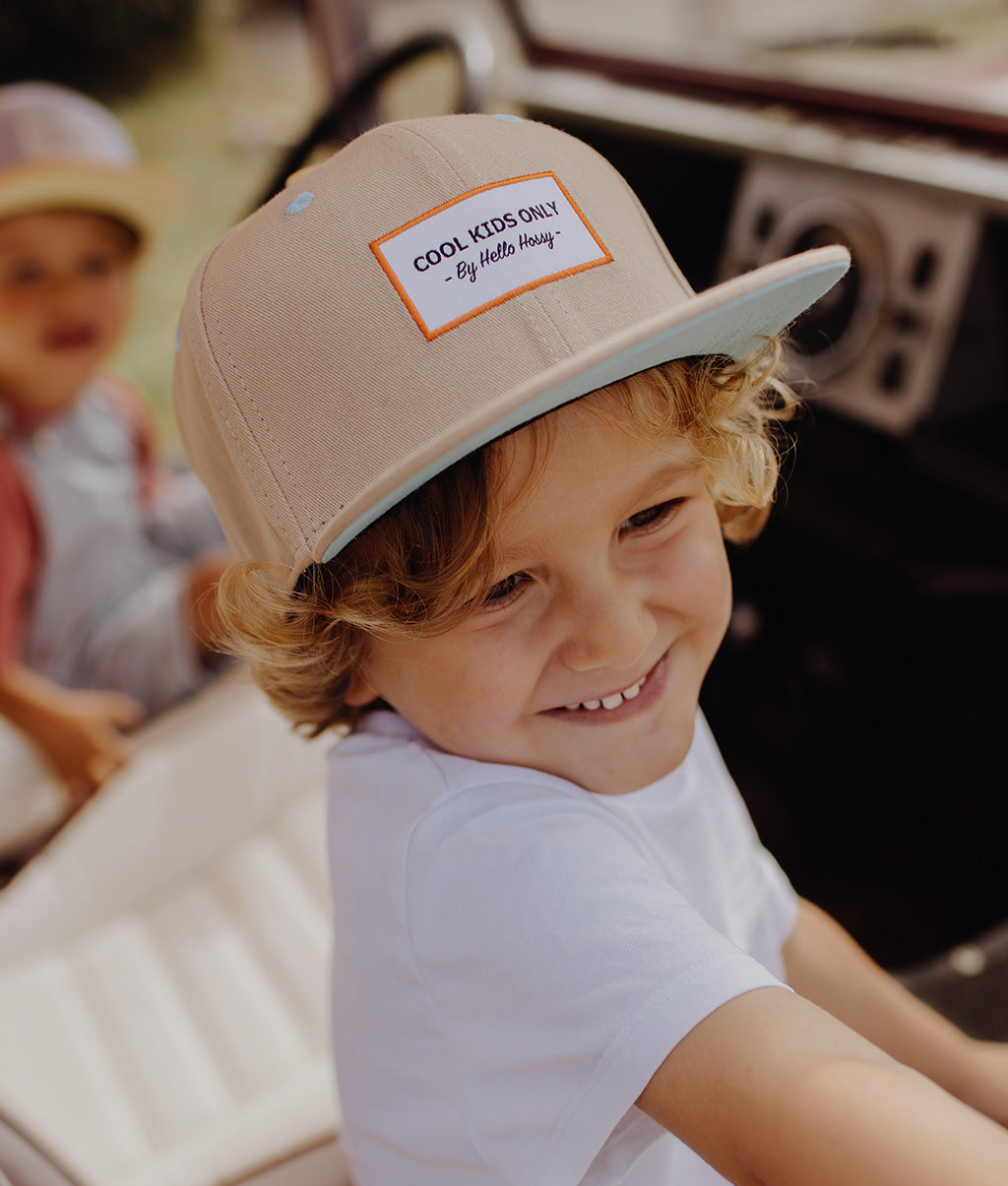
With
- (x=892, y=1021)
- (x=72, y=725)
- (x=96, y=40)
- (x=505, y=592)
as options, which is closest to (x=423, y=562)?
(x=505, y=592)

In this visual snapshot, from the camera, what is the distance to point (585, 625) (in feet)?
1.99

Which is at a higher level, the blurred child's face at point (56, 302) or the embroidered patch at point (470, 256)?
the embroidered patch at point (470, 256)

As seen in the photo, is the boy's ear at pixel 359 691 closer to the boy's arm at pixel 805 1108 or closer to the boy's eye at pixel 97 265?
the boy's arm at pixel 805 1108

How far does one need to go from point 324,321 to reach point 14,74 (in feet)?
21.6

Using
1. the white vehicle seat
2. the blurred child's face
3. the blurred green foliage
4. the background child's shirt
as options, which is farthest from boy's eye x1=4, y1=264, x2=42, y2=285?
the blurred green foliage

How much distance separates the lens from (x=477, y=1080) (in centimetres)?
59

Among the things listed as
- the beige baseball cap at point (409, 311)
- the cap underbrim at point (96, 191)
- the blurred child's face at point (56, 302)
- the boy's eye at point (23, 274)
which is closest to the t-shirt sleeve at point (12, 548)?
the blurred child's face at point (56, 302)

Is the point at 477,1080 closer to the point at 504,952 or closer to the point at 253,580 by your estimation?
the point at 504,952

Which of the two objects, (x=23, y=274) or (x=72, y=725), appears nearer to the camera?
(x=72, y=725)

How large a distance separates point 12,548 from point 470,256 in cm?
139

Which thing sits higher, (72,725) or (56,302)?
(56,302)

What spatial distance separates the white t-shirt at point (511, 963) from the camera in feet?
1.74

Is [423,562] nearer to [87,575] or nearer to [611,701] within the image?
[611,701]

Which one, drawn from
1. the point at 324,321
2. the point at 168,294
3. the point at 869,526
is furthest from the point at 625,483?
the point at 168,294
